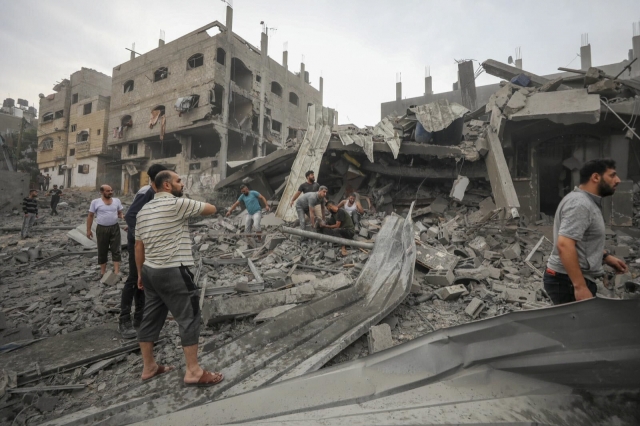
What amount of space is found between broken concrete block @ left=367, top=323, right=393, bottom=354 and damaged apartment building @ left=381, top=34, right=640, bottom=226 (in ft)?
19.2

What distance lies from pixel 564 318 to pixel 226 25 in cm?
2368

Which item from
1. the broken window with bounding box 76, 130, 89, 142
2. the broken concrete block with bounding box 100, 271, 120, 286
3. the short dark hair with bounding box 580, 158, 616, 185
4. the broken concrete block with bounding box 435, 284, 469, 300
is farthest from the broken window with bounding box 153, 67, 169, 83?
the short dark hair with bounding box 580, 158, 616, 185

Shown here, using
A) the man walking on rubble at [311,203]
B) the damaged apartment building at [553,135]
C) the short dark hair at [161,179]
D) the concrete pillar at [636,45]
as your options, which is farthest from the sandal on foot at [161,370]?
the concrete pillar at [636,45]

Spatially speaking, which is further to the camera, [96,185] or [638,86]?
[96,185]

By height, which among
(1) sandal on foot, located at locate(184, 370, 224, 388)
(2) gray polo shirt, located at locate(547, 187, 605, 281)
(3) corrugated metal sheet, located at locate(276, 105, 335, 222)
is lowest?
(1) sandal on foot, located at locate(184, 370, 224, 388)

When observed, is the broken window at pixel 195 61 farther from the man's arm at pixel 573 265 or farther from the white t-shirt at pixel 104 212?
the man's arm at pixel 573 265

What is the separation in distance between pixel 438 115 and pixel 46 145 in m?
36.8

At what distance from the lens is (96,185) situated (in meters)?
24.1

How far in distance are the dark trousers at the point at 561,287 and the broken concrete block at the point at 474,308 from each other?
151cm

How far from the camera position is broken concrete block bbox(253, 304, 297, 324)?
3174 mm

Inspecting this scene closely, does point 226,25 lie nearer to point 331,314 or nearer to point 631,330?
point 331,314

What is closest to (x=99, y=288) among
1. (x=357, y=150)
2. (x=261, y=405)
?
(x=261, y=405)

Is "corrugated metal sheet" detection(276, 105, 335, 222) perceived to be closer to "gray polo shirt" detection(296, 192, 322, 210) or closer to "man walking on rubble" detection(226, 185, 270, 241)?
"man walking on rubble" detection(226, 185, 270, 241)

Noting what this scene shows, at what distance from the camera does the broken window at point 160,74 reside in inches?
806
